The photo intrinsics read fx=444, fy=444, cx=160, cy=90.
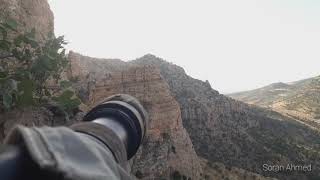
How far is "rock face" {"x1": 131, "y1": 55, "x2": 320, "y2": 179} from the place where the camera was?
59375 mm

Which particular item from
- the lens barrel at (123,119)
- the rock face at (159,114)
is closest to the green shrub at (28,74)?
the lens barrel at (123,119)

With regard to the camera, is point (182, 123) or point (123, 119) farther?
point (182, 123)

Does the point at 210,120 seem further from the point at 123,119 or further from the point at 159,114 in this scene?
the point at 123,119

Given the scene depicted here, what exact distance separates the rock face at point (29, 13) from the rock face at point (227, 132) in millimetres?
32165

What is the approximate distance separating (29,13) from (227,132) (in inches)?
1791

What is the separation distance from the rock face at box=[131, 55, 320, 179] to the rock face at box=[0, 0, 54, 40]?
32.2 metres

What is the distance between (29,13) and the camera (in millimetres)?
22938

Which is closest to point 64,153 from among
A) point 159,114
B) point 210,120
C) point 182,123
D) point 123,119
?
point 123,119

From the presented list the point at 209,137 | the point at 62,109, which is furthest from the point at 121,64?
the point at 62,109

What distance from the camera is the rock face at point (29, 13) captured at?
1764cm

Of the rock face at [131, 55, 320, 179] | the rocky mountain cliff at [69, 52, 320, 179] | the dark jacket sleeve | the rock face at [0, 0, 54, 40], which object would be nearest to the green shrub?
the rock face at [0, 0, 54, 40]

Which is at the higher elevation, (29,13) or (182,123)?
(29,13)

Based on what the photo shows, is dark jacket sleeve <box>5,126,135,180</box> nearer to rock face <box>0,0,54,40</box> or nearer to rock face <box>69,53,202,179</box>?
rock face <box>0,0,54,40</box>

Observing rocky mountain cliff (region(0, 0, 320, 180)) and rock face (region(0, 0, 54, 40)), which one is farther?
rocky mountain cliff (region(0, 0, 320, 180))
